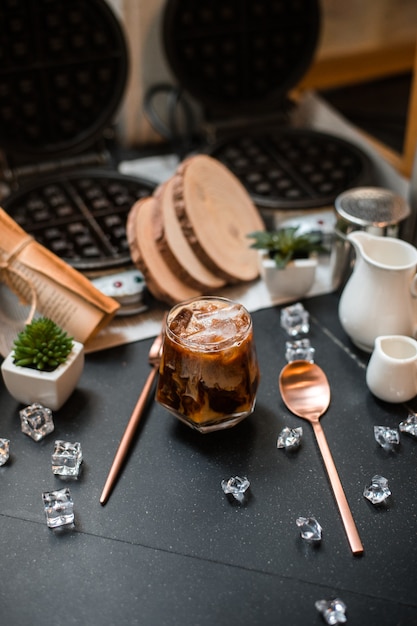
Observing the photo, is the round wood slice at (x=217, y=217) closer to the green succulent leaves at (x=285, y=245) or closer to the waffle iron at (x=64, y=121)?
the green succulent leaves at (x=285, y=245)

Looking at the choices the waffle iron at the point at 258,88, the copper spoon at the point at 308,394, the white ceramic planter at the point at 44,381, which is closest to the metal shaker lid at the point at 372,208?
the waffle iron at the point at 258,88

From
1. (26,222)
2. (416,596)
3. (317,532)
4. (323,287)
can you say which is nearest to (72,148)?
(26,222)

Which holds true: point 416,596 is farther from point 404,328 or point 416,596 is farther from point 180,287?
point 180,287

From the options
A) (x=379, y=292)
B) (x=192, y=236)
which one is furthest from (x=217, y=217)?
(x=379, y=292)

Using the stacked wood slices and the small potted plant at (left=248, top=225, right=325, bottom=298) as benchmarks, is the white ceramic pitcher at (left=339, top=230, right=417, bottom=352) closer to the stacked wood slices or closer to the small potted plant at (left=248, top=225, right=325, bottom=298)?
the small potted plant at (left=248, top=225, right=325, bottom=298)

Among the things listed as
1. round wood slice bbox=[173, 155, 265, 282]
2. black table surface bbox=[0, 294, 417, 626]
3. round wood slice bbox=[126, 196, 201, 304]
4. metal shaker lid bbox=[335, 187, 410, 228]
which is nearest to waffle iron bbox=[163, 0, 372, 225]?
round wood slice bbox=[173, 155, 265, 282]

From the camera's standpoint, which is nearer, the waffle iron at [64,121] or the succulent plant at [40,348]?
the succulent plant at [40,348]
